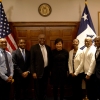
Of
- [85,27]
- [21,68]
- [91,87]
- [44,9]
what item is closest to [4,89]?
[21,68]

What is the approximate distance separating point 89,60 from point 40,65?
3.15 feet

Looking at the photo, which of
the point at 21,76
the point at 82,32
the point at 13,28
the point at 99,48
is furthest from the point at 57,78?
the point at 13,28

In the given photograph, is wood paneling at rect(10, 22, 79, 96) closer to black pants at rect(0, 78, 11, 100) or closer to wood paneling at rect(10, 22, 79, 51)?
wood paneling at rect(10, 22, 79, 51)

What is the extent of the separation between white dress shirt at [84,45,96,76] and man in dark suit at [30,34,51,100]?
74cm

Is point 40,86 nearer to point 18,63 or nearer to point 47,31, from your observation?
point 18,63

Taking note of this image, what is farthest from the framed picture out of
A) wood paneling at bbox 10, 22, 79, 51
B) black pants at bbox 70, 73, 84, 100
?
black pants at bbox 70, 73, 84, 100

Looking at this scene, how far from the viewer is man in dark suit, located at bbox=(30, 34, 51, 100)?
382 cm

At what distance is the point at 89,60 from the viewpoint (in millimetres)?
3725

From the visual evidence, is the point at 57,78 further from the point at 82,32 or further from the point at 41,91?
the point at 82,32

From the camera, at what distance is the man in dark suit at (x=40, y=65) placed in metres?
3.82

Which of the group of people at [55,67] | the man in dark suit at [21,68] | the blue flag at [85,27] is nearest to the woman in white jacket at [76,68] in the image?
the group of people at [55,67]

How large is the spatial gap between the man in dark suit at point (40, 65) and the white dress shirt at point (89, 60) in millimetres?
744

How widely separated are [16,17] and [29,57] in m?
1.21

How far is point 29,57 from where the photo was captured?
13.3 ft
